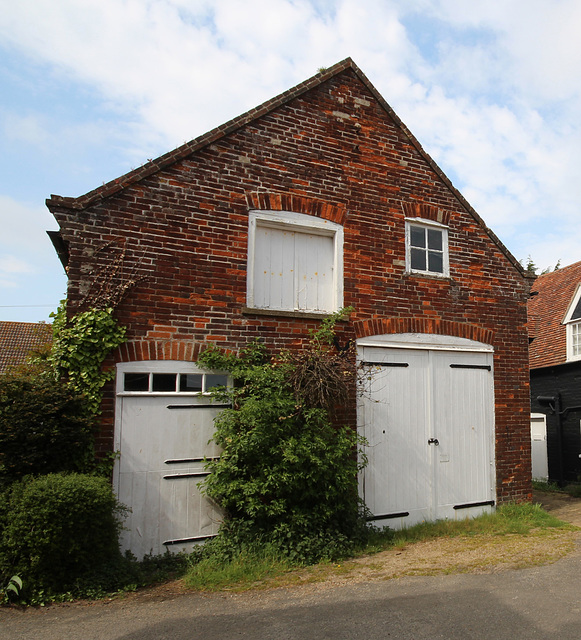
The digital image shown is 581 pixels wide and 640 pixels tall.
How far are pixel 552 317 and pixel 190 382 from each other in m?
13.1

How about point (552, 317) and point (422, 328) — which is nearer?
point (422, 328)

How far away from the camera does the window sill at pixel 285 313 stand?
779cm

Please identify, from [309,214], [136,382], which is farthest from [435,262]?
[136,382]

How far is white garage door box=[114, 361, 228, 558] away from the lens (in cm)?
687

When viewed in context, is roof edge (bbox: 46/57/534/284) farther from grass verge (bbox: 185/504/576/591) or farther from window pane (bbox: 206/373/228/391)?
grass verge (bbox: 185/504/576/591)

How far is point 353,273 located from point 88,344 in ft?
13.4

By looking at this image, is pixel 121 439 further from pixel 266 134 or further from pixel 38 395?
pixel 266 134

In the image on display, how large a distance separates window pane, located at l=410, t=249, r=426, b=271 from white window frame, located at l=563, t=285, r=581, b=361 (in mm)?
7822

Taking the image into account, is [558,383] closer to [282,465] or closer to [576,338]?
[576,338]

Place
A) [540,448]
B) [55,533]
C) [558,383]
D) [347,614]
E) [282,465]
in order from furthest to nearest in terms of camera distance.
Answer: [540,448], [558,383], [282,465], [55,533], [347,614]

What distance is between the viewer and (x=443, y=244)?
963 centimetres

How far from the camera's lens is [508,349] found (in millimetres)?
9883

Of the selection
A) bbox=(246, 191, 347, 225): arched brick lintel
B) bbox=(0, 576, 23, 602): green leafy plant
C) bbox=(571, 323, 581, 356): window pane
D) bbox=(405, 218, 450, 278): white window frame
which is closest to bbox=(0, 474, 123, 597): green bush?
bbox=(0, 576, 23, 602): green leafy plant

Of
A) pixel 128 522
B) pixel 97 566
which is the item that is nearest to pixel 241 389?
pixel 128 522
